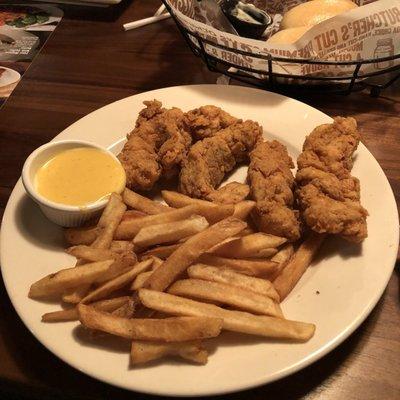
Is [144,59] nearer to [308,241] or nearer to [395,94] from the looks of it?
[395,94]

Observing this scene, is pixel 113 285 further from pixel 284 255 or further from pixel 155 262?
pixel 284 255

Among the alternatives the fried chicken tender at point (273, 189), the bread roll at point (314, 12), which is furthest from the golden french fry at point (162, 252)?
the bread roll at point (314, 12)

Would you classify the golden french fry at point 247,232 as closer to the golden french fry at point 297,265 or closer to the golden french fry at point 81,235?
the golden french fry at point 297,265

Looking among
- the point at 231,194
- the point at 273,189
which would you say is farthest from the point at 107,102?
the point at 273,189

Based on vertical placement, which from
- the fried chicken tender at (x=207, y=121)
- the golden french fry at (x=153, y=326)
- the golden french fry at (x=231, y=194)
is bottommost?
the golden french fry at (x=231, y=194)

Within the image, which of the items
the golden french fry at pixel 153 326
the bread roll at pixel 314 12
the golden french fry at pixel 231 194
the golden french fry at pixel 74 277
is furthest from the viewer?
the bread roll at pixel 314 12

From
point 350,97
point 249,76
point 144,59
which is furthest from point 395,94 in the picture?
point 144,59
